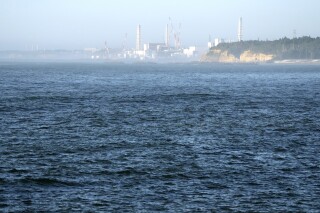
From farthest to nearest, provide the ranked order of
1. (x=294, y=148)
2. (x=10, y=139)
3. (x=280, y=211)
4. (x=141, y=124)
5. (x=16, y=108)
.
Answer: (x=16, y=108)
(x=141, y=124)
(x=10, y=139)
(x=294, y=148)
(x=280, y=211)

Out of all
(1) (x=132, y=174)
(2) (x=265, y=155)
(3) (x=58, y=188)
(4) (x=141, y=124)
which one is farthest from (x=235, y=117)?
(3) (x=58, y=188)

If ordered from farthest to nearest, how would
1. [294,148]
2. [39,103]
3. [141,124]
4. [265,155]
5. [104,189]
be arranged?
[39,103] → [141,124] → [294,148] → [265,155] → [104,189]

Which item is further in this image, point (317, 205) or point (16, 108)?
point (16, 108)

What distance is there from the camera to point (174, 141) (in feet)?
99.6

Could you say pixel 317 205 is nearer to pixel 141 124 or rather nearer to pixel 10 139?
pixel 10 139

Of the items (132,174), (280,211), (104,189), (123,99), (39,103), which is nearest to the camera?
(280,211)

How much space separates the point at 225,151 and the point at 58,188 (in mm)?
9565

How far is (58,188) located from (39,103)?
3292 centimetres

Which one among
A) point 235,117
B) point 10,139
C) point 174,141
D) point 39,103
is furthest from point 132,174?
point 39,103

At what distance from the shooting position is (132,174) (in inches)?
874

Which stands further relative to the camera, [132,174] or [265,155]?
[265,155]

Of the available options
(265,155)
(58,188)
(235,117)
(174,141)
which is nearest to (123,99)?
(235,117)

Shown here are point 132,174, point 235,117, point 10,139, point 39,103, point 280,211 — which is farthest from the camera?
point 39,103

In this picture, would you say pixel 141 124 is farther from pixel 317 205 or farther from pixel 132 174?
pixel 317 205
